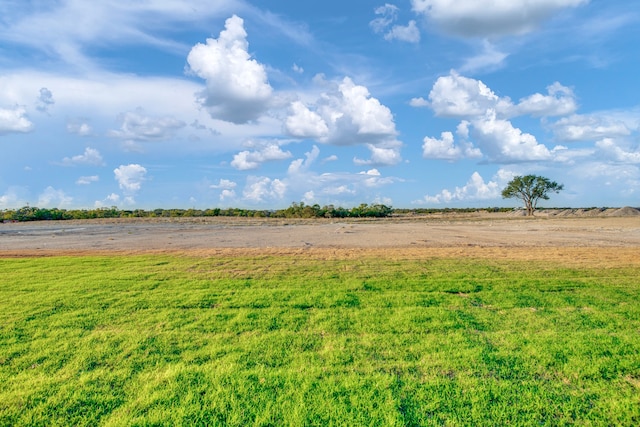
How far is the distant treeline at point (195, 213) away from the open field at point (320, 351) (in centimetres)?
7937

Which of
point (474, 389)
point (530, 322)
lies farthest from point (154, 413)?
point (530, 322)

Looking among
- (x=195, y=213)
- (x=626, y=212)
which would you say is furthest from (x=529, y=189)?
(x=195, y=213)

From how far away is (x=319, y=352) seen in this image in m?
6.27

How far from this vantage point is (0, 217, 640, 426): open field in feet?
15.3

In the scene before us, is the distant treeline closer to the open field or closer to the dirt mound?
the dirt mound

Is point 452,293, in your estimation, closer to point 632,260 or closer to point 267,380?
point 267,380

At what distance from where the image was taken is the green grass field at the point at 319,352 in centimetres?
464

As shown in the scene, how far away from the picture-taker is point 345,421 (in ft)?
14.5

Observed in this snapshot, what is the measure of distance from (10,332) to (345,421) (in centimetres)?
673

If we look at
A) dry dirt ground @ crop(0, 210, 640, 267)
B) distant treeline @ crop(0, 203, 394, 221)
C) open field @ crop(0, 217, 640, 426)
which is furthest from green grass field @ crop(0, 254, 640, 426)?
distant treeline @ crop(0, 203, 394, 221)

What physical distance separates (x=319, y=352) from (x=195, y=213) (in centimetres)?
9568

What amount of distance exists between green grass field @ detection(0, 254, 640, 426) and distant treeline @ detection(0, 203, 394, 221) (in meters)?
79.5

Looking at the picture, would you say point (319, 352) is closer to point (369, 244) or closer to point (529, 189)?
point (369, 244)

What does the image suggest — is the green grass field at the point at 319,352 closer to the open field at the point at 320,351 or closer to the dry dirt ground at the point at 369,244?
the open field at the point at 320,351
